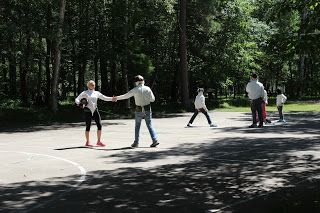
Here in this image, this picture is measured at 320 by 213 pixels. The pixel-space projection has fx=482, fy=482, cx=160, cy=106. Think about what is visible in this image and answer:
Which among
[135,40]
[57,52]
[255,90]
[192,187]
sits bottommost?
[192,187]

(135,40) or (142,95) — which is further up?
(135,40)

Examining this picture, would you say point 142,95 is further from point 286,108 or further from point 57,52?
point 286,108

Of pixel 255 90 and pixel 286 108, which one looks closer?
pixel 255 90

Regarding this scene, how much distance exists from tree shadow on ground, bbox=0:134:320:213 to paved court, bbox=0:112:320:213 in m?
0.01

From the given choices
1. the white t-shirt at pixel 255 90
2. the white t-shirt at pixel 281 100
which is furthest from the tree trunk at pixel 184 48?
the white t-shirt at pixel 255 90

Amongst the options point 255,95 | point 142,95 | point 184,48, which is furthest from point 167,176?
point 184,48

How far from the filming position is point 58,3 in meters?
29.7

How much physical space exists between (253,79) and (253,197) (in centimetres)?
1281

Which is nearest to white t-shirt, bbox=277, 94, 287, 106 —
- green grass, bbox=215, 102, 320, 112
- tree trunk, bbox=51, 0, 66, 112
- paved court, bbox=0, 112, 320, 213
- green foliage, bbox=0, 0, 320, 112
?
green foliage, bbox=0, 0, 320, 112

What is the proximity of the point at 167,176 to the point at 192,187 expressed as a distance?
109 cm

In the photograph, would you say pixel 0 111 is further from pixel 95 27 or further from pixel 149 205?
pixel 149 205

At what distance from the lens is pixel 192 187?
26.8 ft

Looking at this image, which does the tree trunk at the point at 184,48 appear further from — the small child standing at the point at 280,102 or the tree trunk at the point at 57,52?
the small child standing at the point at 280,102

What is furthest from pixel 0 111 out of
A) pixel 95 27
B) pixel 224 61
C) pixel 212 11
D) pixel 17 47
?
pixel 224 61
